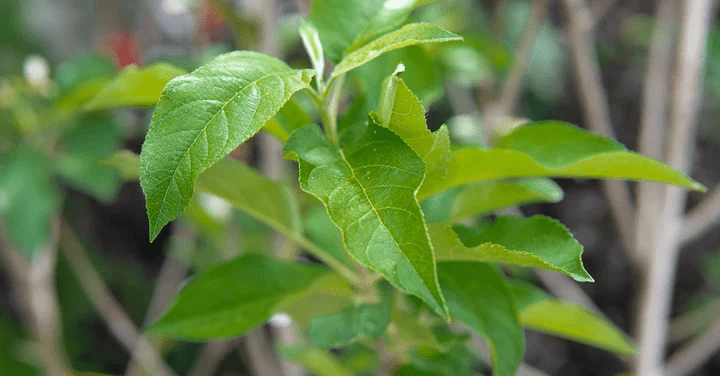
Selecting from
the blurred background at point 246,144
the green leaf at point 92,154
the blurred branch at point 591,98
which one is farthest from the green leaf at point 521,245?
the green leaf at point 92,154

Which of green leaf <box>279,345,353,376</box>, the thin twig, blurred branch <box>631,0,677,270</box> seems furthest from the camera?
blurred branch <box>631,0,677,270</box>

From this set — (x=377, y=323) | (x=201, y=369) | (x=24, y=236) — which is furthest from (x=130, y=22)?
(x=377, y=323)

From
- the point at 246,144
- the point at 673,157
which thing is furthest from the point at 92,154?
the point at 673,157

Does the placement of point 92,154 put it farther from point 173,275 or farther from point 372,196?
point 372,196

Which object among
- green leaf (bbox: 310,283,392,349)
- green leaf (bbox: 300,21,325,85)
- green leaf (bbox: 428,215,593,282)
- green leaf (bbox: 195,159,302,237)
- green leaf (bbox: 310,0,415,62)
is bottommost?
green leaf (bbox: 310,283,392,349)

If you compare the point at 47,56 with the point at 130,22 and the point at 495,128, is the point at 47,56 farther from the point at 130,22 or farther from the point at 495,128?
the point at 495,128

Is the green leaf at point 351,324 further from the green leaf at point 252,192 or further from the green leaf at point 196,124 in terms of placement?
the green leaf at point 196,124

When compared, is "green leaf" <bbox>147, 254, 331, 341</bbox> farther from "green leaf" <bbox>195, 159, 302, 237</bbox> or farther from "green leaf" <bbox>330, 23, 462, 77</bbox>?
"green leaf" <bbox>330, 23, 462, 77</bbox>

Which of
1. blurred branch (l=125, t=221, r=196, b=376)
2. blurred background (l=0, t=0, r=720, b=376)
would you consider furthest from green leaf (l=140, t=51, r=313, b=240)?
blurred branch (l=125, t=221, r=196, b=376)
